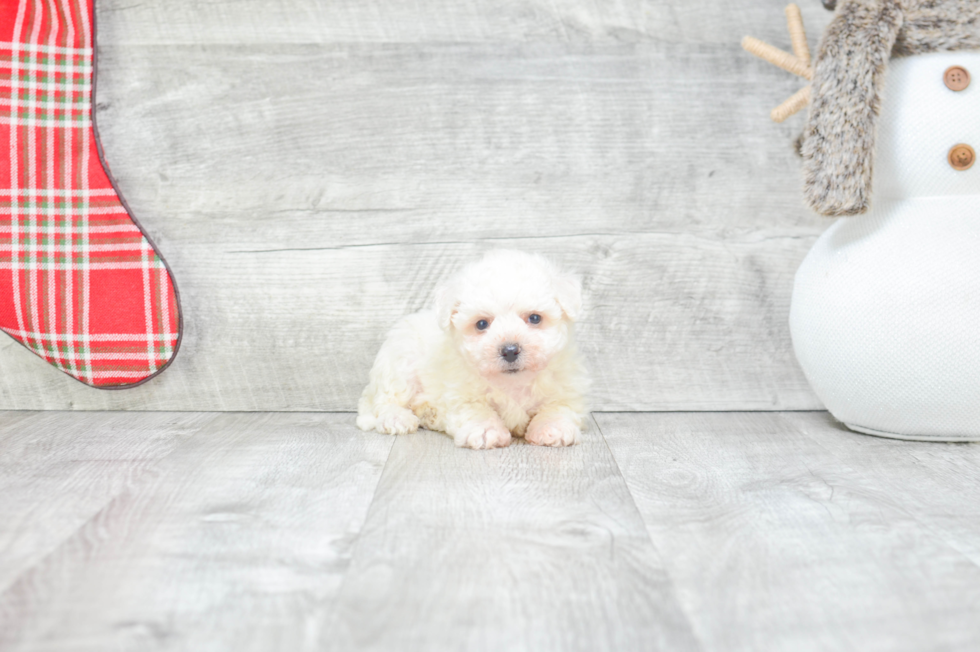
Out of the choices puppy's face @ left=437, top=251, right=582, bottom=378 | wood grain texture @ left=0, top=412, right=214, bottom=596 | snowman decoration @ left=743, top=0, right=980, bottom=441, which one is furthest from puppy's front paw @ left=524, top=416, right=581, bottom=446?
wood grain texture @ left=0, top=412, right=214, bottom=596

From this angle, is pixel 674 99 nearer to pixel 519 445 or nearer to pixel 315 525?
pixel 519 445

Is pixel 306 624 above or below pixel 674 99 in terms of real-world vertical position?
below

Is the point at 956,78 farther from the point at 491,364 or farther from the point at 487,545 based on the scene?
the point at 487,545

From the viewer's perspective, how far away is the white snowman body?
53.3 inches

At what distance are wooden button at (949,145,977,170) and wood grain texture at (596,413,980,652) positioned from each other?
49cm

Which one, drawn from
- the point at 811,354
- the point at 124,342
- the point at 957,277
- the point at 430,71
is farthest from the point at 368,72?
the point at 957,277

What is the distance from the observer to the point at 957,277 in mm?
1349

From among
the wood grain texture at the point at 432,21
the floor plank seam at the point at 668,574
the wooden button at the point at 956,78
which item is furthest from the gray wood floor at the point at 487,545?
the wood grain texture at the point at 432,21

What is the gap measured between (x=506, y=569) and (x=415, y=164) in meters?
1.14

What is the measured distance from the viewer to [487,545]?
94cm

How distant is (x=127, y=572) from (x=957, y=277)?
132cm

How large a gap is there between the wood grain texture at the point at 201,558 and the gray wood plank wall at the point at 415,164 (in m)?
0.52

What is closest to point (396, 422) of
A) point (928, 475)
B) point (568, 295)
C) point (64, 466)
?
point (568, 295)

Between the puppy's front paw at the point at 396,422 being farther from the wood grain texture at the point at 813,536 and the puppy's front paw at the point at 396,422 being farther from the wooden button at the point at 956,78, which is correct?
the wooden button at the point at 956,78
